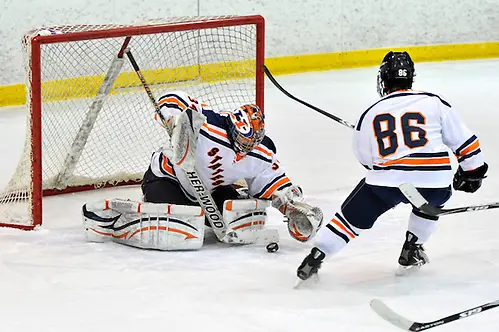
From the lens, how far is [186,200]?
4.09 m

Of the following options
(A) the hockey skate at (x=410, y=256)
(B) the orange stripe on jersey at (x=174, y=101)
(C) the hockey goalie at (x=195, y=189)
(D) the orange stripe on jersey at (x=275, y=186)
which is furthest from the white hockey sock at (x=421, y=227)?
(B) the orange stripe on jersey at (x=174, y=101)

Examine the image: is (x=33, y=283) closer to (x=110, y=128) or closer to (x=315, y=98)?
(x=110, y=128)

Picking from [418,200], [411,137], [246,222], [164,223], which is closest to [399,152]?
[411,137]

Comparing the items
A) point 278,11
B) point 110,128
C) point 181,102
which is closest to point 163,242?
point 181,102

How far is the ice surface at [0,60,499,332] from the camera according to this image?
3.30m

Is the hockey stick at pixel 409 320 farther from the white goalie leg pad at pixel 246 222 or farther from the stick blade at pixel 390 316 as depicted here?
the white goalie leg pad at pixel 246 222

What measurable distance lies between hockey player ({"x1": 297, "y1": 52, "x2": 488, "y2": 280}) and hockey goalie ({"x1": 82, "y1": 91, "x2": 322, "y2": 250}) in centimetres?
48

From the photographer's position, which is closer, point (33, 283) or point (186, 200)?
point (33, 283)

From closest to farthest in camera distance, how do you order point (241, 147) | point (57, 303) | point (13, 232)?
1. point (57, 303)
2. point (241, 147)
3. point (13, 232)

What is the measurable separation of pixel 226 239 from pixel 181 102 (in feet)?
1.70

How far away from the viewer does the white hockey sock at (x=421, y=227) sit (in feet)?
12.0

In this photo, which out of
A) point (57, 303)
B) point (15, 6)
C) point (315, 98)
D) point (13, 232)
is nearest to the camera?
point (57, 303)

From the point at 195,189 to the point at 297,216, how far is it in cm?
39

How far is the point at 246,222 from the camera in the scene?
4.05m
